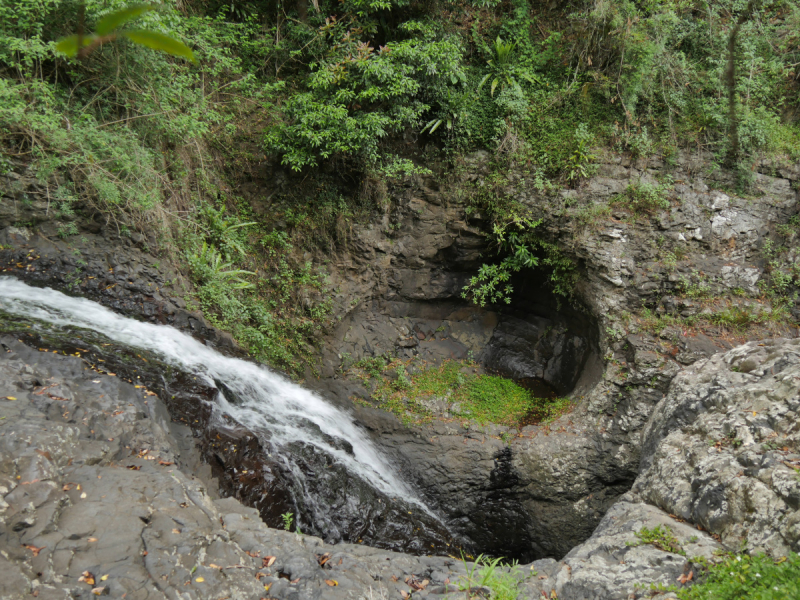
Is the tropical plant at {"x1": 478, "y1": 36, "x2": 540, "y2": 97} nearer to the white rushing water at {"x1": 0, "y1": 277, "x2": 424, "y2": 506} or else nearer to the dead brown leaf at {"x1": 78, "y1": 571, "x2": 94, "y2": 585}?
the white rushing water at {"x1": 0, "y1": 277, "x2": 424, "y2": 506}

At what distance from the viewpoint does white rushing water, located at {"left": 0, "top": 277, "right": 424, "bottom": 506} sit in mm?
6062

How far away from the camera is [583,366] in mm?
9547

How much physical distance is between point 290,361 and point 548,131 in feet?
22.2

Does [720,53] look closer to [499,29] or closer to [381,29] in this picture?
[499,29]

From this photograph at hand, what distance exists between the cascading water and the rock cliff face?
472 mm

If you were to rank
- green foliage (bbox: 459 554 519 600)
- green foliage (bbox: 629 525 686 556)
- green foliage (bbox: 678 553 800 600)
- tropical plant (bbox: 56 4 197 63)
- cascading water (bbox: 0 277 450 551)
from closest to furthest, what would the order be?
tropical plant (bbox: 56 4 197 63)
green foliage (bbox: 678 553 800 600)
green foliage (bbox: 459 554 519 600)
green foliage (bbox: 629 525 686 556)
cascading water (bbox: 0 277 450 551)

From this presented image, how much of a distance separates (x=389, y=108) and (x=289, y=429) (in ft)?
19.4

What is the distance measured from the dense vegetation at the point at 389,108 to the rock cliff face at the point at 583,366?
60cm

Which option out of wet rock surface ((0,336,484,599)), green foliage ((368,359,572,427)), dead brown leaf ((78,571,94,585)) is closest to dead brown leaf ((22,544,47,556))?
wet rock surface ((0,336,484,599))

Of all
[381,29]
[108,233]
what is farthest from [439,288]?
[108,233]

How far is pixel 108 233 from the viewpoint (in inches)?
280

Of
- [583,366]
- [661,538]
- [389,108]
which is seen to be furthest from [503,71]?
[661,538]

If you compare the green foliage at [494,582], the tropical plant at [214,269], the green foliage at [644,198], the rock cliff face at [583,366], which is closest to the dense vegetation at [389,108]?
the tropical plant at [214,269]

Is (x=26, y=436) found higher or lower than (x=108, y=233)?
lower
